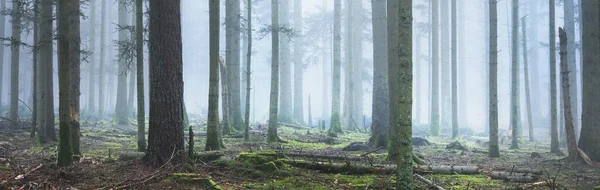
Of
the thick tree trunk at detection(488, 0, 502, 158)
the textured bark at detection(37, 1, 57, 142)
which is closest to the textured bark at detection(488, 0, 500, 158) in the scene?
the thick tree trunk at detection(488, 0, 502, 158)

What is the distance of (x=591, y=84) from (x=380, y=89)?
19.1 ft

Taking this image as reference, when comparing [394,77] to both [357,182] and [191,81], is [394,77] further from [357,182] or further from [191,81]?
[191,81]

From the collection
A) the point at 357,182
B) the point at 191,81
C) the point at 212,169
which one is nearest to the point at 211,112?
the point at 212,169

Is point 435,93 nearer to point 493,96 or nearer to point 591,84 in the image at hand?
point 493,96

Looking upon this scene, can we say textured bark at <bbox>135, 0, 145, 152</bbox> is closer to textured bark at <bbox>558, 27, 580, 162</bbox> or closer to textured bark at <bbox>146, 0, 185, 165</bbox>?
textured bark at <bbox>146, 0, 185, 165</bbox>

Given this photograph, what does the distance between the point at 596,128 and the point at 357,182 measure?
25.5ft

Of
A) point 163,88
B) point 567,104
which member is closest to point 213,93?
point 163,88

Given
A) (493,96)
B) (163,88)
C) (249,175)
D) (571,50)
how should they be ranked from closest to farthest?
(163,88) < (249,175) < (493,96) < (571,50)

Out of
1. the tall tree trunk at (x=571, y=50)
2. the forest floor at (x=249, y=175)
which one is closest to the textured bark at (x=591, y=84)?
the forest floor at (x=249, y=175)

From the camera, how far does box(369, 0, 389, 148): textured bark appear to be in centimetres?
1433

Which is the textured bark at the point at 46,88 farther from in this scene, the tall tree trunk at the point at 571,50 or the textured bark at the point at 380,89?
the tall tree trunk at the point at 571,50

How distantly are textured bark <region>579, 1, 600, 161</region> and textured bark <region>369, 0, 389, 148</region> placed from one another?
5279 mm

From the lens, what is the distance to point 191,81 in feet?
304

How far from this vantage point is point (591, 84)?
38.8ft
